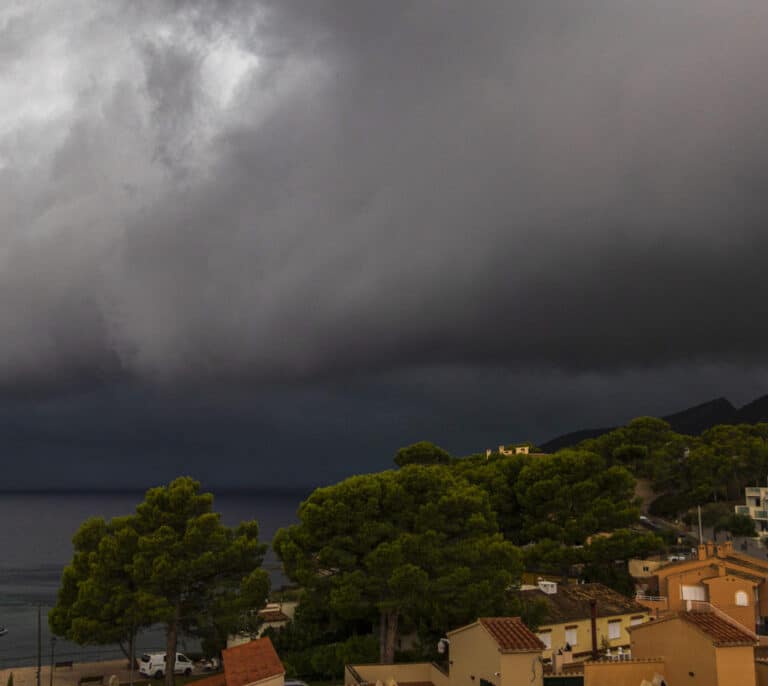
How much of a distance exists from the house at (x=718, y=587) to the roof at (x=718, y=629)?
13.7 m

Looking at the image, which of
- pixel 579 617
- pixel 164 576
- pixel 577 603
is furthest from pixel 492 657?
pixel 577 603

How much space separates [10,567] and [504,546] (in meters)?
147

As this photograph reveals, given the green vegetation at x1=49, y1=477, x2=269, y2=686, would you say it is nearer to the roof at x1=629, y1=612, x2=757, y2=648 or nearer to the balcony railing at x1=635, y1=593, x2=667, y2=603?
the roof at x1=629, y1=612, x2=757, y2=648

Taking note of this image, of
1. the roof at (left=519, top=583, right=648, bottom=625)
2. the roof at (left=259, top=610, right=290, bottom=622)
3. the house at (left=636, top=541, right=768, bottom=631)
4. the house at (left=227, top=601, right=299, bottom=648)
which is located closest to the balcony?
the house at (left=636, top=541, right=768, bottom=631)

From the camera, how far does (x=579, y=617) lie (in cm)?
3744

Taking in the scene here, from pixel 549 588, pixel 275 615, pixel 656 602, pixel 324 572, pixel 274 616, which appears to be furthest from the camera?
pixel 275 615

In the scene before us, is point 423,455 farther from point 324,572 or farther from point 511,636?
point 511,636

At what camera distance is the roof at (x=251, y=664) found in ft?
80.4

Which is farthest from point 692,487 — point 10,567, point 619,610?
point 10,567

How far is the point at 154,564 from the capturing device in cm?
3288

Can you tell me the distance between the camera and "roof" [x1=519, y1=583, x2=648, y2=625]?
37.3 meters

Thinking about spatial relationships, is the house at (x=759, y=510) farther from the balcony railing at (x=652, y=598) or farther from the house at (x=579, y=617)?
the house at (x=579, y=617)

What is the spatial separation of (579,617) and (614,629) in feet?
8.55

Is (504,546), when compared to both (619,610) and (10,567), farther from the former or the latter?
(10,567)
